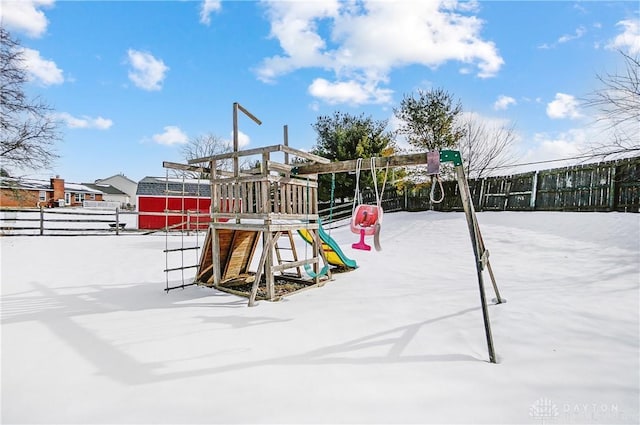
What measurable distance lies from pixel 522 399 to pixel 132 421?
246 centimetres

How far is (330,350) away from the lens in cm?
282

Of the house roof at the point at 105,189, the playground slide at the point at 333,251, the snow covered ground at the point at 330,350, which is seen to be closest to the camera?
the snow covered ground at the point at 330,350

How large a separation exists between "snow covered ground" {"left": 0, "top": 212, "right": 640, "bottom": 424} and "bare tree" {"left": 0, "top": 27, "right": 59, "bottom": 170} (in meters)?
8.28

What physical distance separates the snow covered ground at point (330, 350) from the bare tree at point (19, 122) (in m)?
8.28

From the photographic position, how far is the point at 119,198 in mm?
44375

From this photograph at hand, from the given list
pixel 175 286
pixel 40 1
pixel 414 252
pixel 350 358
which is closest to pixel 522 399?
pixel 350 358

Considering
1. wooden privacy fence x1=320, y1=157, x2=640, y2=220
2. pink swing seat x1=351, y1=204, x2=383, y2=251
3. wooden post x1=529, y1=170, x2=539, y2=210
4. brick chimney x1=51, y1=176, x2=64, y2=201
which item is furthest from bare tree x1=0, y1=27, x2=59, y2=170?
brick chimney x1=51, y1=176, x2=64, y2=201

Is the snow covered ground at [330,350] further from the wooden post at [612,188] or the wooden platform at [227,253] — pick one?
the wooden post at [612,188]

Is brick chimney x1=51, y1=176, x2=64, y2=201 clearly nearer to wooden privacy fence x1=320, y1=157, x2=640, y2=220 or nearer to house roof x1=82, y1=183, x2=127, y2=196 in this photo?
house roof x1=82, y1=183, x2=127, y2=196

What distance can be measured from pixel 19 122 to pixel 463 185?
50.2ft

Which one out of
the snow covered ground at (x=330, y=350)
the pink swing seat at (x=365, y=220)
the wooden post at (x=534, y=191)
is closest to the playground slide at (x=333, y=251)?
the snow covered ground at (x=330, y=350)

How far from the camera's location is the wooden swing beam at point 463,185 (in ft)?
9.36

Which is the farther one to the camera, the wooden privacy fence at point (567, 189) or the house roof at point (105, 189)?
the house roof at point (105, 189)

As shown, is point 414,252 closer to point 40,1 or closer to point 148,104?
point 40,1
